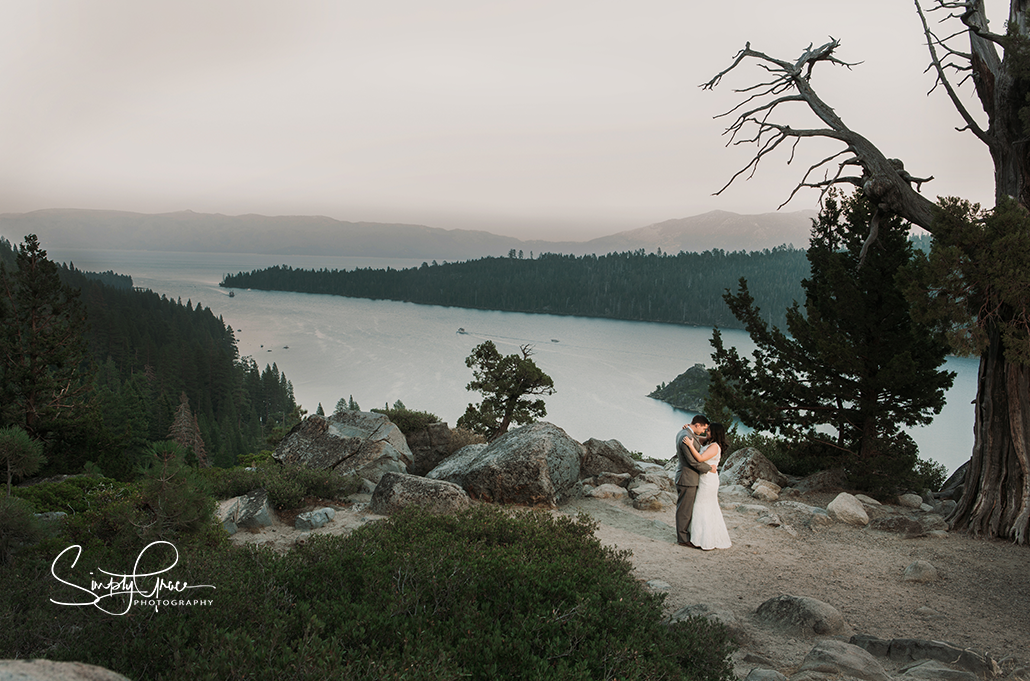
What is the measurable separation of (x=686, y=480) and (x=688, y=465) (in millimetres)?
218

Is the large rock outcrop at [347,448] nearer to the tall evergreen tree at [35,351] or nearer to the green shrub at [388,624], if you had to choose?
the green shrub at [388,624]

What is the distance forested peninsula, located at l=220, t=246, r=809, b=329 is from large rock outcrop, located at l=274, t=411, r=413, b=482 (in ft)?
283

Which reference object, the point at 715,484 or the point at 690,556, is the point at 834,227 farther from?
the point at 690,556

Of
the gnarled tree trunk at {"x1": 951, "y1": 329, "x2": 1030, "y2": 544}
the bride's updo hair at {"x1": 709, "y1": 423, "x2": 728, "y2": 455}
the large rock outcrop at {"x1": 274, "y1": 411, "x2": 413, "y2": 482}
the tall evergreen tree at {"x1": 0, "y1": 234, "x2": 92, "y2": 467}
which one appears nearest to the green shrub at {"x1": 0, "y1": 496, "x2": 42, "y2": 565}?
the large rock outcrop at {"x1": 274, "y1": 411, "x2": 413, "y2": 482}

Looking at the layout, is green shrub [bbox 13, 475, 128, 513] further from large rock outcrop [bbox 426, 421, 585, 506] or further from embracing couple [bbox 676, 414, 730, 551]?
embracing couple [bbox 676, 414, 730, 551]

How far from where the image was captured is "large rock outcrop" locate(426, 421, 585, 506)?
10.2 metres

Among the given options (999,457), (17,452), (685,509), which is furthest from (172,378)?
(999,457)

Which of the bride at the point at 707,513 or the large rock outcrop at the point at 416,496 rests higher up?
the bride at the point at 707,513

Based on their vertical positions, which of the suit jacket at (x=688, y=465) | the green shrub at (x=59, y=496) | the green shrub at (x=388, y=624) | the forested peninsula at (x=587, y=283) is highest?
the forested peninsula at (x=587, y=283)

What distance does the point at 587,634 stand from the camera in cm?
406

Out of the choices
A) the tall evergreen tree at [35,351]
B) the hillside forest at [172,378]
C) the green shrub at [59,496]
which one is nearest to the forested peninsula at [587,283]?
the hillside forest at [172,378]

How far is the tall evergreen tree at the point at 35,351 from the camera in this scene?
52.2ft

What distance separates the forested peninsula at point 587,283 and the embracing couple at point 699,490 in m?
87.6

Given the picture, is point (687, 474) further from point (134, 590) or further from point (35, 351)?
point (35, 351)
